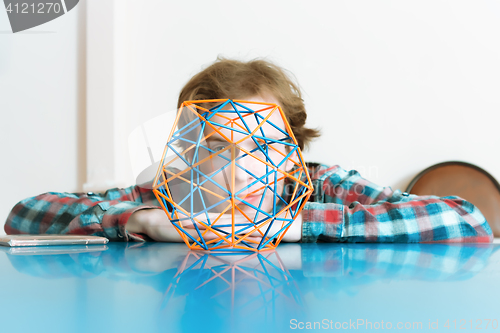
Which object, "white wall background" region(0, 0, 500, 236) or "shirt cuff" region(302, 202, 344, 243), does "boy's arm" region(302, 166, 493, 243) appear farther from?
"white wall background" region(0, 0, 500, 236)

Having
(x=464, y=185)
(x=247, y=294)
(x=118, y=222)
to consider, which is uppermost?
(x=247, y=294)

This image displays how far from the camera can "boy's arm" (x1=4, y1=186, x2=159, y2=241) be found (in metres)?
0.61

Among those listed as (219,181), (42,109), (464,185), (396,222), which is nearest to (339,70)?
(464,185)

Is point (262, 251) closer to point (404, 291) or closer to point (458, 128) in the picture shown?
point (404, 291)

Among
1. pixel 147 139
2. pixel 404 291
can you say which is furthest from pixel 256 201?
pixel 404 291

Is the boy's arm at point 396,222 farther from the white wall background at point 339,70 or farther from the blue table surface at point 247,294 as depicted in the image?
the white wall background at point 339,70

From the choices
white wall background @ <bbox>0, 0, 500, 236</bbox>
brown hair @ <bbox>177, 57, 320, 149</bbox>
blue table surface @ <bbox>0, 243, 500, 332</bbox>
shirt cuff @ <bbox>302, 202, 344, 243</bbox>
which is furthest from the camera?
white wall background @ <bbox>0, 0, 500, 236</bbox>

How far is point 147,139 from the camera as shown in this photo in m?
0.55

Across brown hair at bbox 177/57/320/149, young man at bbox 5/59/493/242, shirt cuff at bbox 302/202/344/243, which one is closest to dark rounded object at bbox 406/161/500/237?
young man at bbox 5/59/493/242

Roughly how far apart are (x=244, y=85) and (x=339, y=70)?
65cm

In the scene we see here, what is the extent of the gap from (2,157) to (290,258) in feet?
5.19

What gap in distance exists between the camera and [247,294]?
0.21 meters

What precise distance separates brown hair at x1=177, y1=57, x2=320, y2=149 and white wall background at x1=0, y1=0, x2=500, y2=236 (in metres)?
0.42

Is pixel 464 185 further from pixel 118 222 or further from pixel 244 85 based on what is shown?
pixel 118 222
